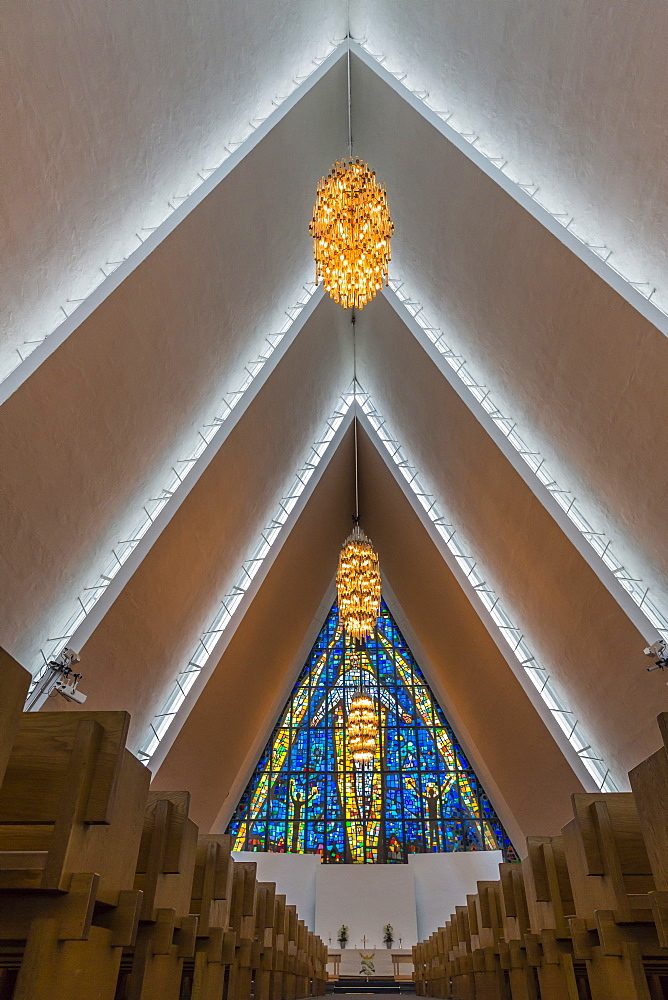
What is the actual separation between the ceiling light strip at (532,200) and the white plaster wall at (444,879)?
1126 centimetres

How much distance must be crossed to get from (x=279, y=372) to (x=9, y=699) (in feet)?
27.8

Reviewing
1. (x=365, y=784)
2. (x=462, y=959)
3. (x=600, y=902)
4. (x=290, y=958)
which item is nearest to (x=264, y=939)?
(x=290, y=958)

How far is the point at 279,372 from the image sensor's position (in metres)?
9.63

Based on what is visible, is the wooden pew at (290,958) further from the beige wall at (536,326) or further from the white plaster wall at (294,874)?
the white plaster wall at (294,874)

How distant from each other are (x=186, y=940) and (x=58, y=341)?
465 centimetres

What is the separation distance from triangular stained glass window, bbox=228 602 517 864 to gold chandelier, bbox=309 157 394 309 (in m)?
9.25

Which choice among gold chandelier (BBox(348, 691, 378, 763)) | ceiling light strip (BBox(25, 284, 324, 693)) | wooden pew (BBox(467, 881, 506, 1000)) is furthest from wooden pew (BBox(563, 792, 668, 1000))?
gold chandelier (BBox(348, 691, 378, 763))

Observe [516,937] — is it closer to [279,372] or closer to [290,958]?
[290,958]

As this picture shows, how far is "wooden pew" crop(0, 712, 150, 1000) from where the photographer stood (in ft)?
5.61

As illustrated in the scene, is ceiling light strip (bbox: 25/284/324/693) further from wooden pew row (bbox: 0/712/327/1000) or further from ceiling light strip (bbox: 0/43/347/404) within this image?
wooden pew row (bbox: 0/712/327/1000)

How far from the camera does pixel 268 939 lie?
19.1 ft

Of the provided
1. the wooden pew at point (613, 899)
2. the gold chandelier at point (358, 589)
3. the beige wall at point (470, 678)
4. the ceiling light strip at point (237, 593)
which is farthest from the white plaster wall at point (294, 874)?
the wooden pew at point (613, 899)

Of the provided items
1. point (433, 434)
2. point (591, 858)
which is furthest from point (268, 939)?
point (433, 434)

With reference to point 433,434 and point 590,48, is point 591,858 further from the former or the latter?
point 433,434
